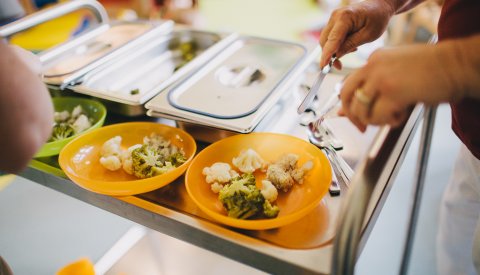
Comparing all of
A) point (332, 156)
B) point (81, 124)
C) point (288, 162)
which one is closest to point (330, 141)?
point (332, 156)

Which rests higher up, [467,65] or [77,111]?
[467,65]

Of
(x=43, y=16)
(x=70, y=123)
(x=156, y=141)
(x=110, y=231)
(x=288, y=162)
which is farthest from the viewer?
(x=110, y=231)

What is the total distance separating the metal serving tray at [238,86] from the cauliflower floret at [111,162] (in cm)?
18

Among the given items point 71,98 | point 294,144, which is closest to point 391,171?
point 294,144

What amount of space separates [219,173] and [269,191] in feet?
0.38

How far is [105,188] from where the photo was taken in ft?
2.58

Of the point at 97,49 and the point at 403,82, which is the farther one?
the point at 97,49

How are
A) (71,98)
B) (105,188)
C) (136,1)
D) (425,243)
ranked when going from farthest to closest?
1. (136,1)
2. (425,243)
3. (71,98)
4. (105,188)

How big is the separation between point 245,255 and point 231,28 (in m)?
3.30

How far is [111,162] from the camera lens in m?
0.85

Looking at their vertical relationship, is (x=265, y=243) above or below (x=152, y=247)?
above

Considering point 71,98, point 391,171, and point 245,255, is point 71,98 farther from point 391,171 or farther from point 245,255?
point 391,171

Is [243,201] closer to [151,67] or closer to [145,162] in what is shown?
[145,162]

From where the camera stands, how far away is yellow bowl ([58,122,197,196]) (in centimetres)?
79
